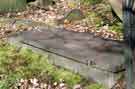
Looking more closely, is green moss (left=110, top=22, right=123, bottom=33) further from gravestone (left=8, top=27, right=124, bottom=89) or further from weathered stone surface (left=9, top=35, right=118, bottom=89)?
weathered stone surface (left=9, top=35, right=118, bottom=89)

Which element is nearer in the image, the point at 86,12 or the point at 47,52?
the point at 47,52

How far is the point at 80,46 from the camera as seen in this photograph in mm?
5527

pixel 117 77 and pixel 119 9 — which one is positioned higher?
pixel 119 9

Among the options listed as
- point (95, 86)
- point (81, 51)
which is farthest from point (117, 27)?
point (95, 86)

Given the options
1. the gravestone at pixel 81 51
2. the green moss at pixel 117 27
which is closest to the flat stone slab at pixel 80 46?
the gravestone at pixel 81 51

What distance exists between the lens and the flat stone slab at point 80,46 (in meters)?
4.88

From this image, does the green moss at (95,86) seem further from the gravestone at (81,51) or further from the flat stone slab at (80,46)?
the flat stone slab at (80,46)

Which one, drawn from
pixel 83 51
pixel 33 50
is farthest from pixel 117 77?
pixel 33 50

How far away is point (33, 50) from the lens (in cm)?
577

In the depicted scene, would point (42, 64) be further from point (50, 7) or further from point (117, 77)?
point (50, 7)

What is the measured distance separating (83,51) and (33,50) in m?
0.90

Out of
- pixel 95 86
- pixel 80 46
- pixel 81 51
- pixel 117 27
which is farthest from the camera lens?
pixel 117 27

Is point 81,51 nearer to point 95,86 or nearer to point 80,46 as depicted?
point 80,46

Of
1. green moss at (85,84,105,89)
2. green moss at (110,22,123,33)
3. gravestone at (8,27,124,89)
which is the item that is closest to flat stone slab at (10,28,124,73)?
gravestone at (8,27,124,89)
